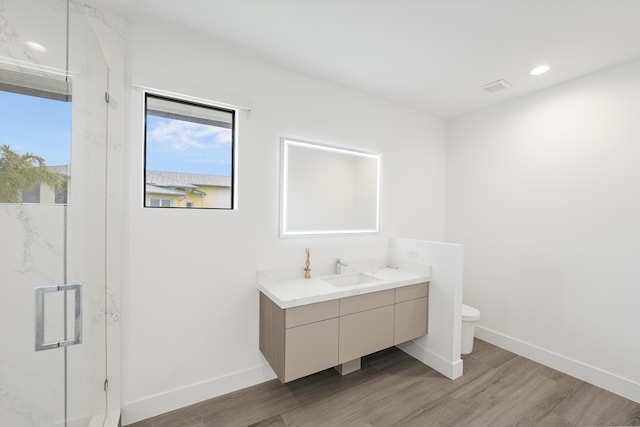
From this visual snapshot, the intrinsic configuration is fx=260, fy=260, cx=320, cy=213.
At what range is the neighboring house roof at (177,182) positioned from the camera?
1801 mm

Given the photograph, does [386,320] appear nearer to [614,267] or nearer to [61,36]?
[614,267]

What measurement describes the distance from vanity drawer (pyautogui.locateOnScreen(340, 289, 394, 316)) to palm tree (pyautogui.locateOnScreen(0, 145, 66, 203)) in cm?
175

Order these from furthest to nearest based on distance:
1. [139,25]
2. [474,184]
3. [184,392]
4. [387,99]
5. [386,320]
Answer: [474,184] → [387,99] → [386,320] → [184,392] → [139,25]

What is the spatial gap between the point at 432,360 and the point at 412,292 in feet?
2.18

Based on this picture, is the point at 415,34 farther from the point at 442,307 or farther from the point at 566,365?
the point at 566,365

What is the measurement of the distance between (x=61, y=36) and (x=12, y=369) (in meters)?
1.35

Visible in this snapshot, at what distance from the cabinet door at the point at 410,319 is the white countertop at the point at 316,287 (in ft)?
0.65

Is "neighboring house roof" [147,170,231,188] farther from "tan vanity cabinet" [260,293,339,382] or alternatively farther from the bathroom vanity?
"tan vanity cabinet" [260,293,339,382]

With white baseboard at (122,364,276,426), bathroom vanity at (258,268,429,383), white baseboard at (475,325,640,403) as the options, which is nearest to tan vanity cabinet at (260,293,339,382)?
bathroom vanity at (258,268,429,383)

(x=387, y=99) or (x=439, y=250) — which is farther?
(x=387, y=99)

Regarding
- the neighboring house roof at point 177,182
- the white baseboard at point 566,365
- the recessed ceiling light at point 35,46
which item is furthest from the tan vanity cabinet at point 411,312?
the recessed ceiling light at point 35,46

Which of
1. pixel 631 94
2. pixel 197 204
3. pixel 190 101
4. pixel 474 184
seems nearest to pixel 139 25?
pixel 190 101

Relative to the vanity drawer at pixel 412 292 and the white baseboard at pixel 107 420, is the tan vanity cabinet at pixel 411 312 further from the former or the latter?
the white baseboard at pixel 107 420

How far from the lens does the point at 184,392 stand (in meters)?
1.83
